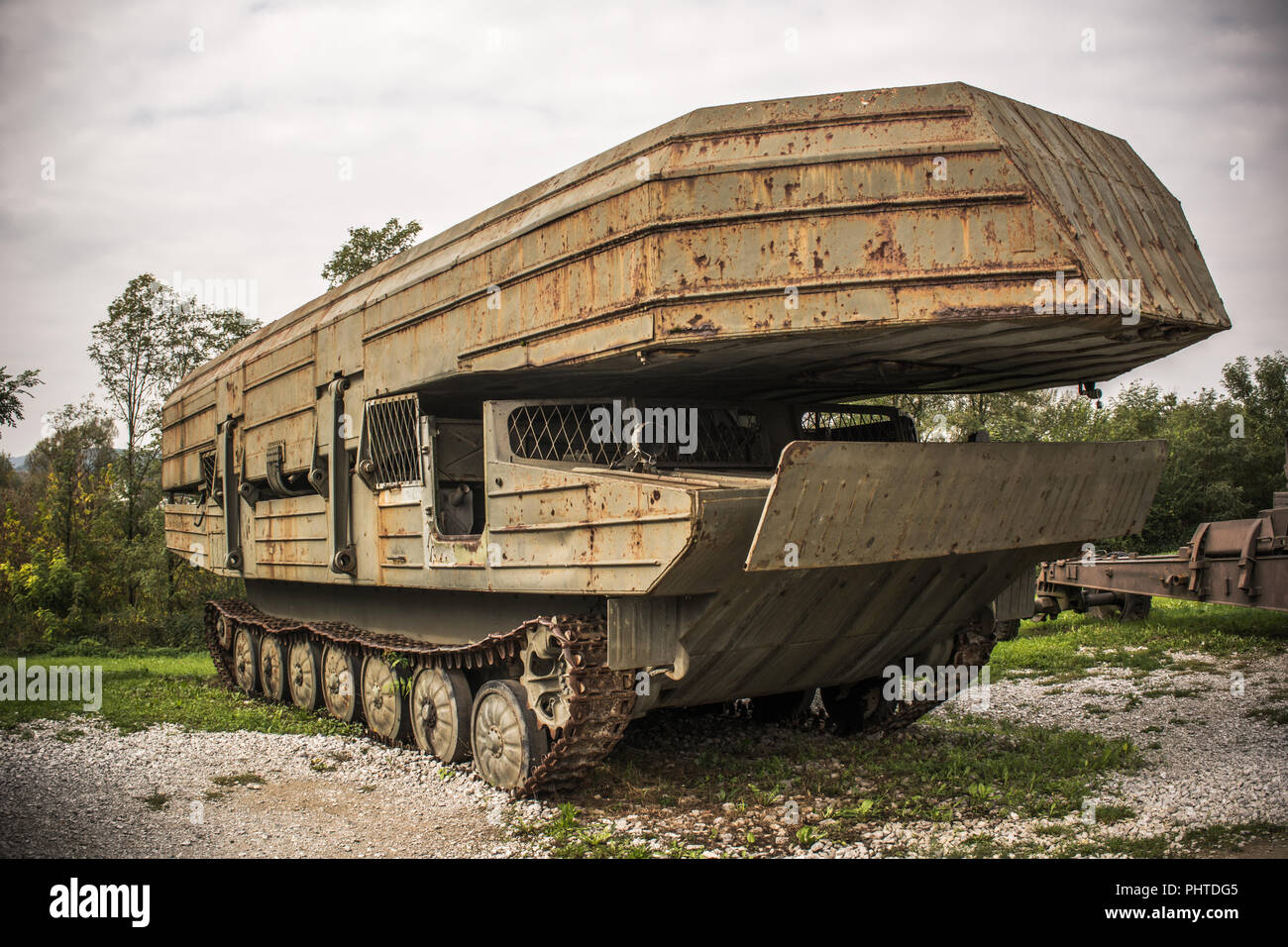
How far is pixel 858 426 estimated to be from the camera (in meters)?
8.45

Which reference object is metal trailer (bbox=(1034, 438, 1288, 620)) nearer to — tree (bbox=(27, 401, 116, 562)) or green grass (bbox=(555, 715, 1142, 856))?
green grass (bbox=(555, 715, 1142, 856))

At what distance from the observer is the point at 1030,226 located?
5074mm

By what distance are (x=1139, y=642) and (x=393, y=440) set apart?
1053 cm

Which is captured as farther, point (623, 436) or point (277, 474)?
point (277, 474)

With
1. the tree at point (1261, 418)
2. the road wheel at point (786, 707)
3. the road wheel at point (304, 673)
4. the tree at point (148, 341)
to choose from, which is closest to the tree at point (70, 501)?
the tree at point (148, 341)

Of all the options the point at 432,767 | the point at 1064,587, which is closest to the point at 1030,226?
the point at 432,767

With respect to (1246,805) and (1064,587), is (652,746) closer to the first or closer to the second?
(1246,805)

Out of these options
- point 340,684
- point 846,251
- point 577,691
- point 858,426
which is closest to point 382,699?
point 340,684

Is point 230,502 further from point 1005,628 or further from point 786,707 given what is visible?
point 1005,628

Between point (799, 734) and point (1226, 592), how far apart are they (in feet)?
21.8

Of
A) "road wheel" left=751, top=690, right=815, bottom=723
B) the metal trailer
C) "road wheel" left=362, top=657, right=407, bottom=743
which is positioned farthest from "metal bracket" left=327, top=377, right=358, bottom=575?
the metal trailer

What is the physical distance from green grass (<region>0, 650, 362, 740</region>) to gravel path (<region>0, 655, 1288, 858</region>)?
388 millimetres

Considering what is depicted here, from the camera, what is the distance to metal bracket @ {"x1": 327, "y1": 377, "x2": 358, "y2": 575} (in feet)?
29.9

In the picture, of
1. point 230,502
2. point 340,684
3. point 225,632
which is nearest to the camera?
point 340,684
